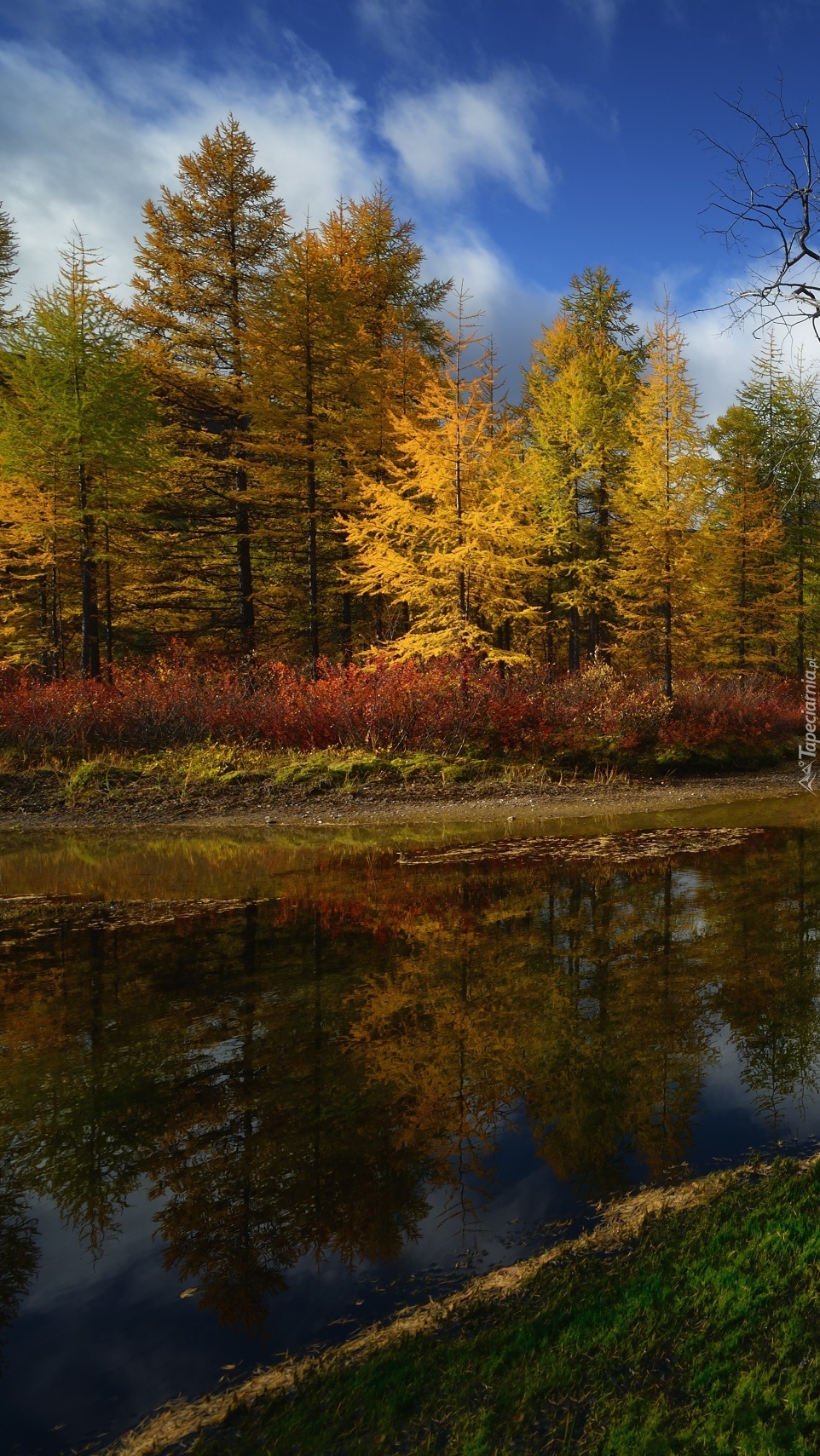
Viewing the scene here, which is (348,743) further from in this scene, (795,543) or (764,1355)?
(795,543)

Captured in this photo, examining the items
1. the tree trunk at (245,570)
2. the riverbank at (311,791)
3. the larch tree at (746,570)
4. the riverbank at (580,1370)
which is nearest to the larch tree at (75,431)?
the tree trunk at (245,570)

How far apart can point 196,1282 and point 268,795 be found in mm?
10487

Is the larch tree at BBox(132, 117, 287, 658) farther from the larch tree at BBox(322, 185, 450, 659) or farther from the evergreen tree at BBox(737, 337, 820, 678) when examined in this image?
the evergreen tree at BBox(737, 337, 820, 678)

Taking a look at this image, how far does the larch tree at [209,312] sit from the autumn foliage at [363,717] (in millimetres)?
5847

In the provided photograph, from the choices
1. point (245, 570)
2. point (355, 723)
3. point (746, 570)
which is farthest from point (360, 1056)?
point (746, 570)

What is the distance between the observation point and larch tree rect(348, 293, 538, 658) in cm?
1658

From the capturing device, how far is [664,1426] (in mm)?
2002

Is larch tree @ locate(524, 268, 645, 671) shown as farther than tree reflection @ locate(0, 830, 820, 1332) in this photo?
Yes

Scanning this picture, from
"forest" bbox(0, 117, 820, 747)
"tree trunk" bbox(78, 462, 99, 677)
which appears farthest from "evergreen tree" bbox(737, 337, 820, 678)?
"tree trunk" bbox(78, 462, 99, 677)

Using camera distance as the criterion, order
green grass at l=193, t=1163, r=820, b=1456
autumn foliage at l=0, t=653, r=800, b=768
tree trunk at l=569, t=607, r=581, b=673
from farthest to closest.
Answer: tree trunk at l=569, t=607, r=581, b=673, autumn foliage at l=0, t=653, r=800, b=768, green grass at l=193, t=1163, r=820, b=1456

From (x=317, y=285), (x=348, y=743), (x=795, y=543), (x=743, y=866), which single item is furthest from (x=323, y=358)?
(x=795, y=543)

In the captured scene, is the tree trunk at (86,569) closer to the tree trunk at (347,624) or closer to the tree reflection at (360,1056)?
the tree trunk at (347,624)

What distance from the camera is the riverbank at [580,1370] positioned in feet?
6.63

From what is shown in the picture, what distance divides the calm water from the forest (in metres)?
10.2
